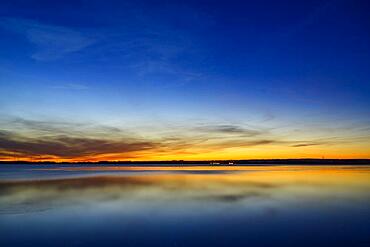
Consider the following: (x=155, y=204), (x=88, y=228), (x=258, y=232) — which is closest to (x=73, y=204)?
(x=155, y=204)

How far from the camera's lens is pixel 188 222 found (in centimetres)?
1216

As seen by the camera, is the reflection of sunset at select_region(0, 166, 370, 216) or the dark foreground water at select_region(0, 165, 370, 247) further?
the reflection of sunset at select_region(0, 166, 370, 216)

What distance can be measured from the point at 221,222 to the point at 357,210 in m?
6.67

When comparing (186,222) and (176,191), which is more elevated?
(176,191)

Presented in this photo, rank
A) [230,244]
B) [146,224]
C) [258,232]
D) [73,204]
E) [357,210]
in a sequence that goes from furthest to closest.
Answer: [73,204] → [357,210] → [146,224] → [258,232] → [230,244]

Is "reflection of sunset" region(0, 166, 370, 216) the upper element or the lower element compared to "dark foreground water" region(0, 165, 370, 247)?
upper

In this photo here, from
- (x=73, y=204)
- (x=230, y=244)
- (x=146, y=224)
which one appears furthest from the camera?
(x=73, y=204)

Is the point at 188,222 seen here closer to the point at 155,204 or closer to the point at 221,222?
the point at 221,222

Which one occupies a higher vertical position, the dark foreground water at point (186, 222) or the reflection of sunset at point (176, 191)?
the reflection of sunset at point (176, 191)

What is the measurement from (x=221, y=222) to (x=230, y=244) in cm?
302

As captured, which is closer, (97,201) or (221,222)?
(221,222)

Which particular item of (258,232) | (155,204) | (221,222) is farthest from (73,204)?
(258,232)

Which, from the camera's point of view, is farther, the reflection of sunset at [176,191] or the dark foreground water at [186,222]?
the reflection of sunset at [176,191]

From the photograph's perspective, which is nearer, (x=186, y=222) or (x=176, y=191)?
(x=186, y=222)
